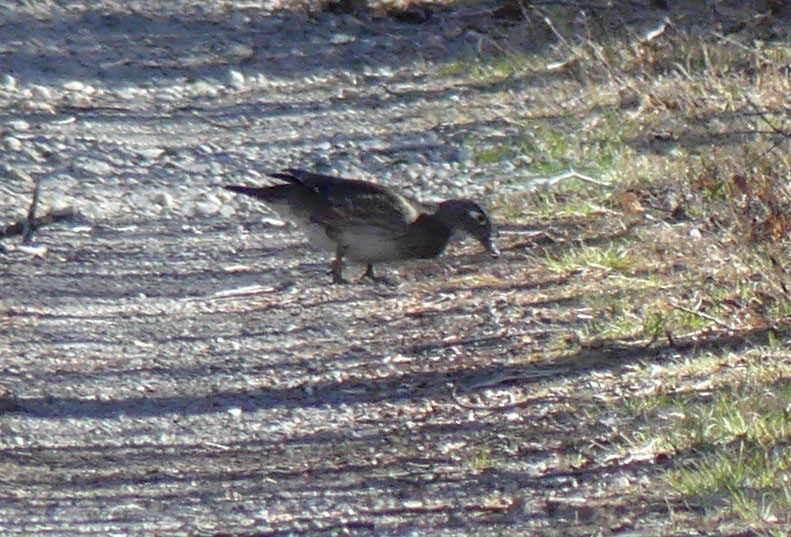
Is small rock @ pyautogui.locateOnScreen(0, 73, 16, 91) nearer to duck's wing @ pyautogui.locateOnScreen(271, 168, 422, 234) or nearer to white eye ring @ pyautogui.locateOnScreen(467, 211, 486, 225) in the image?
duck's wing @ pyautogui.locateOnScreen(271, 168, 422, 234)

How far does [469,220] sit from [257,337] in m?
1.09

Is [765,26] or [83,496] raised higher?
[765,26]

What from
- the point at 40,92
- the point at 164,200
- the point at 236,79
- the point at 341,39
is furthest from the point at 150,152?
the point at 341,39

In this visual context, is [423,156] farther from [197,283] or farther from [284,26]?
[284,26]

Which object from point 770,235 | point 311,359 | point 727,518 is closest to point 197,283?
point 311,359

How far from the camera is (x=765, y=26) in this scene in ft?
29.8

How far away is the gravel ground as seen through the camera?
4500 millimetres

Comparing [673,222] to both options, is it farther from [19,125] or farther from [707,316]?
[19,125]

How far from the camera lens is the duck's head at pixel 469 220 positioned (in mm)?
6277

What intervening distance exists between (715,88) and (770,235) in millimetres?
→ 2185

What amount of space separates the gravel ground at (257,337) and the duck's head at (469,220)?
83 mm

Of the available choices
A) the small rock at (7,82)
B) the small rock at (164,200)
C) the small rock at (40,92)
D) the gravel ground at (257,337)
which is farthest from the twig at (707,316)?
the small rock at (7,82)

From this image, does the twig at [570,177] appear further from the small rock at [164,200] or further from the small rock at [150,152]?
the small rock at [150,152]

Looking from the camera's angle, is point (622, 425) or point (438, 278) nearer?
point (622, 425)
